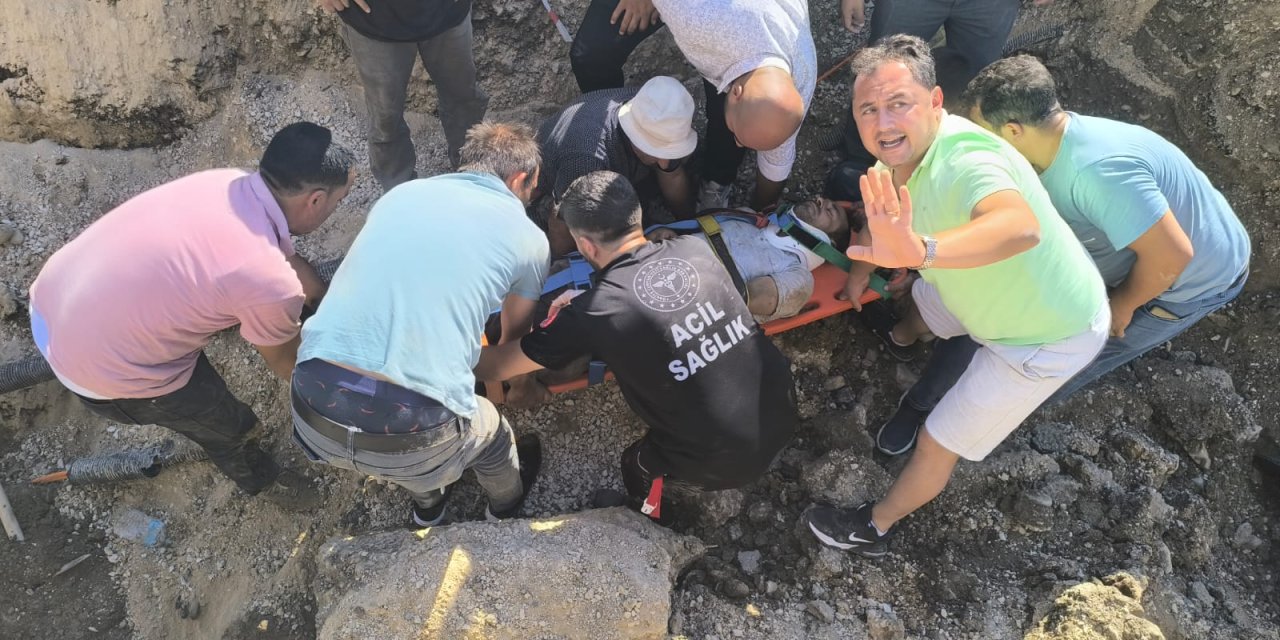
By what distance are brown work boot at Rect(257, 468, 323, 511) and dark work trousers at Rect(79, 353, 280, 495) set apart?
89mm

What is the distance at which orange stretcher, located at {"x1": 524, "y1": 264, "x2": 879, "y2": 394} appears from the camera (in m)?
3.19

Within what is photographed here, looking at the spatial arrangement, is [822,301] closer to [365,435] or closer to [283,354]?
[365,435]

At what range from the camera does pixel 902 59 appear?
242cm

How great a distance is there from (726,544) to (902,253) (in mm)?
1560

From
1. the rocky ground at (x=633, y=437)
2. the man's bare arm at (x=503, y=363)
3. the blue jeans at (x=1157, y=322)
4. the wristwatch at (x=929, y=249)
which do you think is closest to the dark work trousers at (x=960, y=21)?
the rocky ground at (x=633, y=437)

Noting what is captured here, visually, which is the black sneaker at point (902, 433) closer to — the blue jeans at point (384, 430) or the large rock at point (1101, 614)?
the large rock at point (1101, 614)

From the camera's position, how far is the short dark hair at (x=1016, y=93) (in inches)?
97.3

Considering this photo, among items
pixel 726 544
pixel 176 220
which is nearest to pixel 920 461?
pixel 726 544

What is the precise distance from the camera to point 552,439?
3.38 meters

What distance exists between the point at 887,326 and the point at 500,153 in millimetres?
2030

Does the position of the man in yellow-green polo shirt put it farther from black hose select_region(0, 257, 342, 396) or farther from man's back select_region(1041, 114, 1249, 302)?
black hose select_region(0, 257, 342, 396)

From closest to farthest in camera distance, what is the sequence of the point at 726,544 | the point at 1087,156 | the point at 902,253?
the point at 902,253 → the point at 1087,156 → the point at 726,544

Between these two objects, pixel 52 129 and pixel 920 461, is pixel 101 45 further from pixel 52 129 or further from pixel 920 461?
pixel 920 461

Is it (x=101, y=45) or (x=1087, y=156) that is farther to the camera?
(x=101, y=45)
